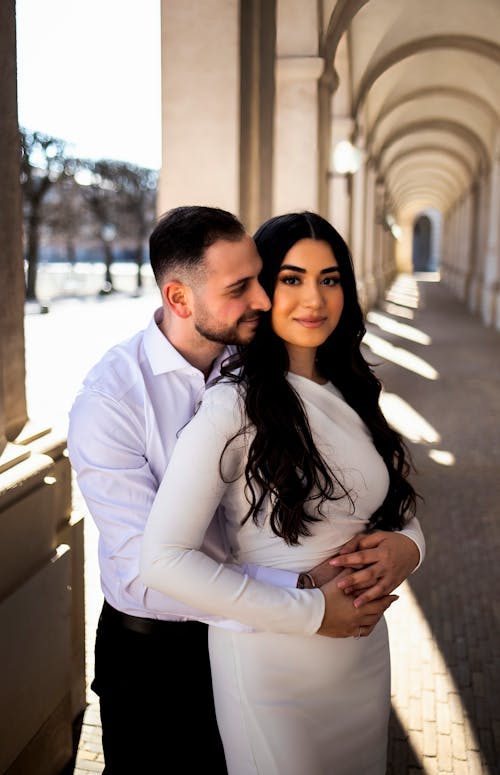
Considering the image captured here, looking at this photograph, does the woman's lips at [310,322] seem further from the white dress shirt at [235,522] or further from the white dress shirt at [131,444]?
the white dress shirt at [131,444]

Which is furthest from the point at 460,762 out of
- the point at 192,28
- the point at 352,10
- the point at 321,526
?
the point at 352,10

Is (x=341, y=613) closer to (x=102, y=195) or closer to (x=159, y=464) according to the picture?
(x=159, y=464)

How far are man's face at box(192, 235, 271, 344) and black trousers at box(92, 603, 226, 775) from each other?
85cm

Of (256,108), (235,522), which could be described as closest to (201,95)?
(256,108)

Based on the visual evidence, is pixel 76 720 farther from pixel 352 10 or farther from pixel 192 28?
pixel 352 10

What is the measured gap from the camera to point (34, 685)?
2.71 metres

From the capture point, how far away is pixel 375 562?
193 centimetres

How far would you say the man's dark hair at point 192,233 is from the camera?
2029mm

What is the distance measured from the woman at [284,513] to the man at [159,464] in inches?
3.0

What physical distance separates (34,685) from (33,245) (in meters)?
29.5

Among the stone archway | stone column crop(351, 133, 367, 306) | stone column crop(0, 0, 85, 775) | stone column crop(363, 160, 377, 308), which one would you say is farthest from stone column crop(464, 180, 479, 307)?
the stone archway

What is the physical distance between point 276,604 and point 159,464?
528mm

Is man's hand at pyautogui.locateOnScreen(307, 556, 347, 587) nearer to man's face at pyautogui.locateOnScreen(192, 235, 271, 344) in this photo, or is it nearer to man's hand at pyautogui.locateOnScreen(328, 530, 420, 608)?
man's hand at pyautogui.locateOnScreen(328, 530, 420, 608)

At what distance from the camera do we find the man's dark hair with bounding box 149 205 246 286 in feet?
6.66
